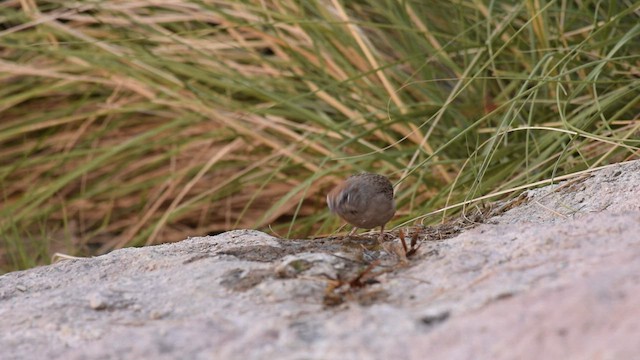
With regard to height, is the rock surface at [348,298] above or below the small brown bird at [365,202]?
above

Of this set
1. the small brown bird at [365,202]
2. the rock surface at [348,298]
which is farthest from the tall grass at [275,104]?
the rock surface at [348,298]

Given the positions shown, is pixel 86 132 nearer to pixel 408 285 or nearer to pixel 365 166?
pixel 365 166

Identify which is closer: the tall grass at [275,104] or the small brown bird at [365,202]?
the small brown bird at [365,202]

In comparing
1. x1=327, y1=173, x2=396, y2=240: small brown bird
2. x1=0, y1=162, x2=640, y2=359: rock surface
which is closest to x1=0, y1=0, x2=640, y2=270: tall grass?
x1=327, y1=173, x2=396, y2=240: small brown bird

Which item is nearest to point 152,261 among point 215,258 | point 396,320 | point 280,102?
point 215,258

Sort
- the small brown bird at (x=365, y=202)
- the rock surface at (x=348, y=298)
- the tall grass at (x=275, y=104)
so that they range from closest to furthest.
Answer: the rock surface at (x=348, y=298)
the small brown bird at (x=365, y=202)
the tall grass at (x=275, y=104)

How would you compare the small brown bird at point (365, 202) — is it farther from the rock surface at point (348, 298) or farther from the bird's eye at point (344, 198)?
the rock surface at point (348, 298)
